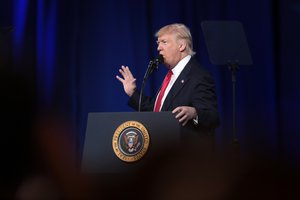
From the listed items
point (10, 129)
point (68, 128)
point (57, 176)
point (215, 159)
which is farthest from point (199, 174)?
point (68, 128)

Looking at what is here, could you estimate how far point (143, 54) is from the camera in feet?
13.0

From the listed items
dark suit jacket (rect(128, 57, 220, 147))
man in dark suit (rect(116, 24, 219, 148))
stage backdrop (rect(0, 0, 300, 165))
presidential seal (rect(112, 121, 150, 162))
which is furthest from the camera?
stage backdrop (rect(0, 0, 300, 165))

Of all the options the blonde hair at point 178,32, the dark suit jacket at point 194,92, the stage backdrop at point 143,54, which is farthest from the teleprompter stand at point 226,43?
the stage backdrop at point 143,54

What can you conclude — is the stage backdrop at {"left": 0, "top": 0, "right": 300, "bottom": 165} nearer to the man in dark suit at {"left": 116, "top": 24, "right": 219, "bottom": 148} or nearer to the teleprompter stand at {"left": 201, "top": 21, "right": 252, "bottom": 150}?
the teleprompter stand at {"left": 201, "top": 21, "right": 252, "bottom": 150}

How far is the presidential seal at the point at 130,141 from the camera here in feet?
5.78

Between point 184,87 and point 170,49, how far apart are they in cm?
27

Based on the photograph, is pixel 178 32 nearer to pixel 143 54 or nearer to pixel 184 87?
pixel 184 87

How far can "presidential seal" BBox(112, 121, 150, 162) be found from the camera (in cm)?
176

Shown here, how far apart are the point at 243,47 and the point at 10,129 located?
2.11 m

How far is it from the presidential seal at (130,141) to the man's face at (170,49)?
0.95 m

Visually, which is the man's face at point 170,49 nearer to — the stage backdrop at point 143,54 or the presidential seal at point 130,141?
the presidential seal at point 130,141

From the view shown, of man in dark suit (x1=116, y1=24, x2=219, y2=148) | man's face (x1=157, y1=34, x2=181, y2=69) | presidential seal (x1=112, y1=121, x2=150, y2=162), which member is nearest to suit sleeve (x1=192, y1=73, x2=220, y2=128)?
man in dark suit (x1=116, y1=24, x2=219, y2=148)

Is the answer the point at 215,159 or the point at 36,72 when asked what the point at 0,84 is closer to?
the point at 215,159

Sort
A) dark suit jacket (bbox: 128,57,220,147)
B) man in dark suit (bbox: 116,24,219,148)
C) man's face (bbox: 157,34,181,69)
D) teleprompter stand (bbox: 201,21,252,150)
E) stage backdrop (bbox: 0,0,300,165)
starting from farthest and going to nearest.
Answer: stage backdrop (bbox: 0,0,300,165)
teleprompter stand (bbox: 201,21,252,150)
man's face (bbox: 157,34,181,69)
dark suit jacket (bbox: 128,57,220,147)
man in dark suit (bbox: 116,24,219,148)
